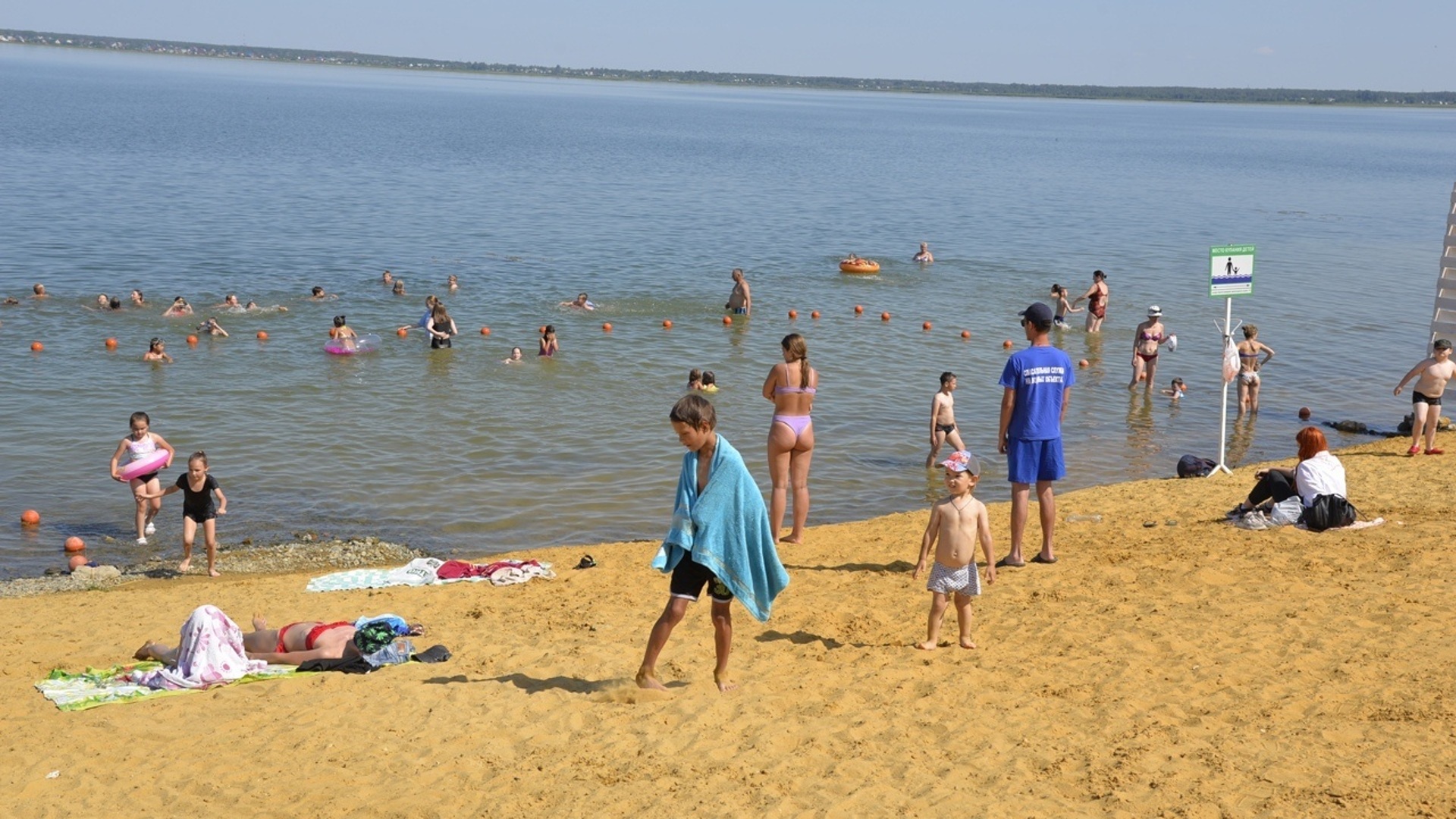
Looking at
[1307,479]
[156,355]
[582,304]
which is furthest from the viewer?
[582,304]

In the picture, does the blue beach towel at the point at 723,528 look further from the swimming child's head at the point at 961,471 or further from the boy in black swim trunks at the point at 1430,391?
the boy in black swim trunks at the point at 1430,391

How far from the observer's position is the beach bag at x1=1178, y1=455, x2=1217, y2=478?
14680 millimetres

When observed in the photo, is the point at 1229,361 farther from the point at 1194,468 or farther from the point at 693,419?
the point at 693,419

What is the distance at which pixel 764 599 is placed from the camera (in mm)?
6910

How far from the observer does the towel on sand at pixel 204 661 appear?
26.9 ft

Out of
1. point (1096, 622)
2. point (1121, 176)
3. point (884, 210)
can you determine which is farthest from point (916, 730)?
point (1121, 176)

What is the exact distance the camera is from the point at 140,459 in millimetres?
13055

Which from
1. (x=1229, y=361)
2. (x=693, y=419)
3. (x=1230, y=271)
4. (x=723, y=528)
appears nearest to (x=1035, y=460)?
(x=723, y=528)

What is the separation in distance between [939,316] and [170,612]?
20.2m

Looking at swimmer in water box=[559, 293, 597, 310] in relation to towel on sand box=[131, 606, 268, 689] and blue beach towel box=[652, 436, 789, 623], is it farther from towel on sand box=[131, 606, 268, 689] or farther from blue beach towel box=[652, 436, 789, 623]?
blue beach towel box=[652, 436, 789, 623]

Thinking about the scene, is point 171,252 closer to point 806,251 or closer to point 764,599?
point 806,251

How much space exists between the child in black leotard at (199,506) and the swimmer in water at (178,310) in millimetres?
13622

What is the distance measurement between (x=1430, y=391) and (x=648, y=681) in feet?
37.2

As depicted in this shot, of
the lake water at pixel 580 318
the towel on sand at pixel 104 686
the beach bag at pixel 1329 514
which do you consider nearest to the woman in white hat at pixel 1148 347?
the lake water at pixel 580 318
